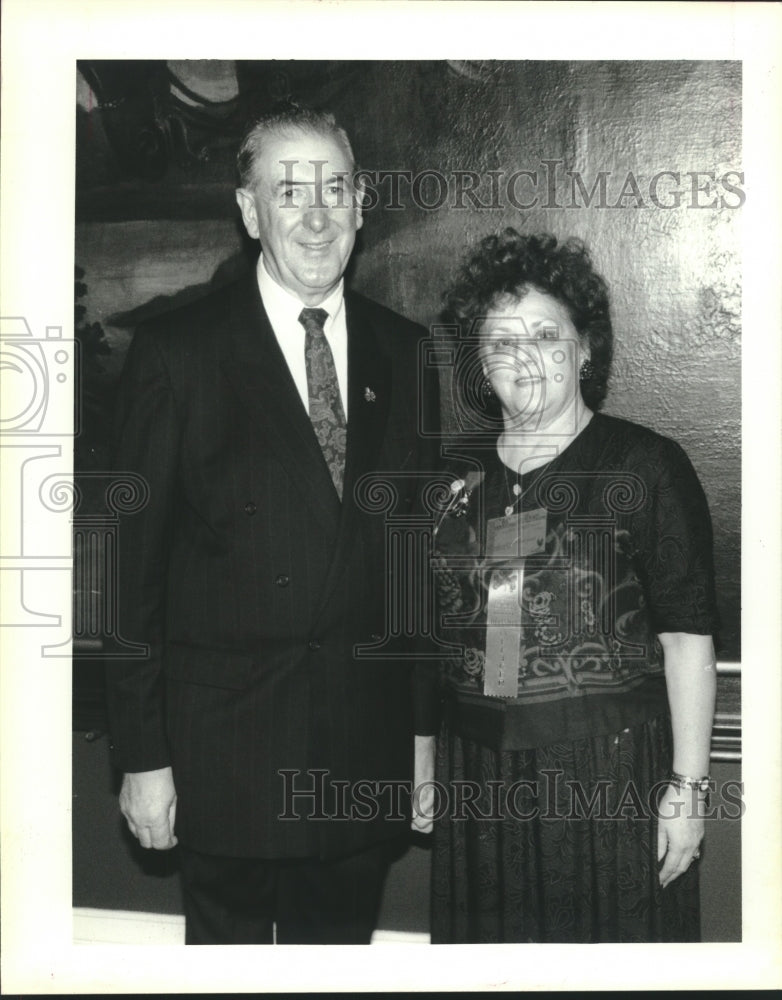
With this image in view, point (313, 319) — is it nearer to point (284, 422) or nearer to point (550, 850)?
point (284, 422)

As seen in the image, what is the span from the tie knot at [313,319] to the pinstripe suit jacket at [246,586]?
0.27 feet

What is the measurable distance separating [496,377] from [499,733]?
84cm

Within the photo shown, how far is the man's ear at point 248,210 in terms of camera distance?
2.70 meters

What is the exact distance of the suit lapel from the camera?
8.69 feet

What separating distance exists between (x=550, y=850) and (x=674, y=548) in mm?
781

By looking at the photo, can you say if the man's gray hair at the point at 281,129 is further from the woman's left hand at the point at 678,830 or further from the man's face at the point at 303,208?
the woman's left hand at the point at 678,830

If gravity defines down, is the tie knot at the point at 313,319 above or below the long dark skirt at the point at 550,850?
above

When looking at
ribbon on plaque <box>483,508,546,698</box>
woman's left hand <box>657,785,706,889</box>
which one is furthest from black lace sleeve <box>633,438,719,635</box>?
woman's left hand <box>657,785,706,889</box>

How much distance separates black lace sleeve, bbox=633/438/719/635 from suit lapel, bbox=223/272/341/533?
0.74m

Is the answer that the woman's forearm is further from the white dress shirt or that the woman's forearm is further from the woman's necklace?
the white dress shirt

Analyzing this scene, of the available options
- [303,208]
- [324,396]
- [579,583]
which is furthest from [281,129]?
[579,583]

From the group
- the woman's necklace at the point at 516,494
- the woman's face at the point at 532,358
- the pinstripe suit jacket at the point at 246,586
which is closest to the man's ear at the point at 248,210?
the pinstripe suit jacket at the point at 246,586

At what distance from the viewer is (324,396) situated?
2674mm

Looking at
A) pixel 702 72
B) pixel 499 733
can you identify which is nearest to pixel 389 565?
pixel 499 733
